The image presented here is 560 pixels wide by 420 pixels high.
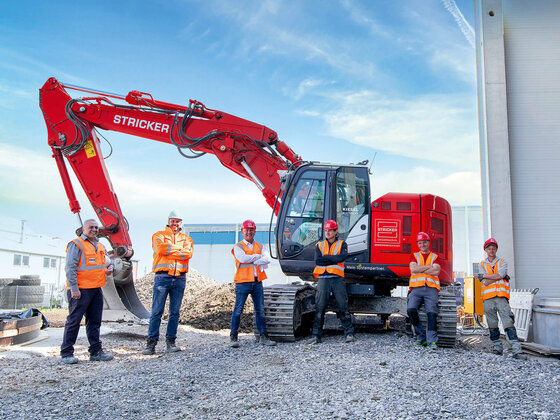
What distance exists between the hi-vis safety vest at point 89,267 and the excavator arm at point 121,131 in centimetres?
316

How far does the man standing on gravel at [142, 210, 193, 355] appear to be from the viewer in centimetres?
727

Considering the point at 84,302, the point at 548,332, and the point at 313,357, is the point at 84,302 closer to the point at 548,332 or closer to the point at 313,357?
the point at 313,357

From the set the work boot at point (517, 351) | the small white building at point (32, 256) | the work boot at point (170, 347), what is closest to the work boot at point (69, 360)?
the work boot at point (170, 347)

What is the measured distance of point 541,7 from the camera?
11938 mm

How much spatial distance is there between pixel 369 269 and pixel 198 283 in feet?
29.3

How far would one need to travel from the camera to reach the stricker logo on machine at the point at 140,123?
1002 cm

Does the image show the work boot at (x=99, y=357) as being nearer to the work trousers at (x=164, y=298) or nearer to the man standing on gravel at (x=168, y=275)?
the man standing on gravel at (x=168, y=275)

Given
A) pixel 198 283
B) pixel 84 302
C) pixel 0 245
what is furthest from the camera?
pixel 0 245

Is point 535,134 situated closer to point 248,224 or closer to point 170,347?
point 248,224

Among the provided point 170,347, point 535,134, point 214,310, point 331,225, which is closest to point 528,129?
point 535,134

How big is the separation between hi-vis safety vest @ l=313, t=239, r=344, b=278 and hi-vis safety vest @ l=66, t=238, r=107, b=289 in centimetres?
301

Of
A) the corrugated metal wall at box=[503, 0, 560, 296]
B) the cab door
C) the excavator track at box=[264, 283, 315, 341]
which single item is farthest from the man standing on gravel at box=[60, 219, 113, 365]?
the corrugated metal wall at box=[503, 0, 560, 296]

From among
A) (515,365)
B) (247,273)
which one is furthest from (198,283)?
(515,365)

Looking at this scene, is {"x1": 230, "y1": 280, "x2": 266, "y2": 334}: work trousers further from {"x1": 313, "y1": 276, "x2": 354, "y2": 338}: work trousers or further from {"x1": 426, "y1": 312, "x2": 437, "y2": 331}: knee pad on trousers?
{"x1": 426, "y1": 312, "x2": 437, "y2": 331}: knee pad on trousers
